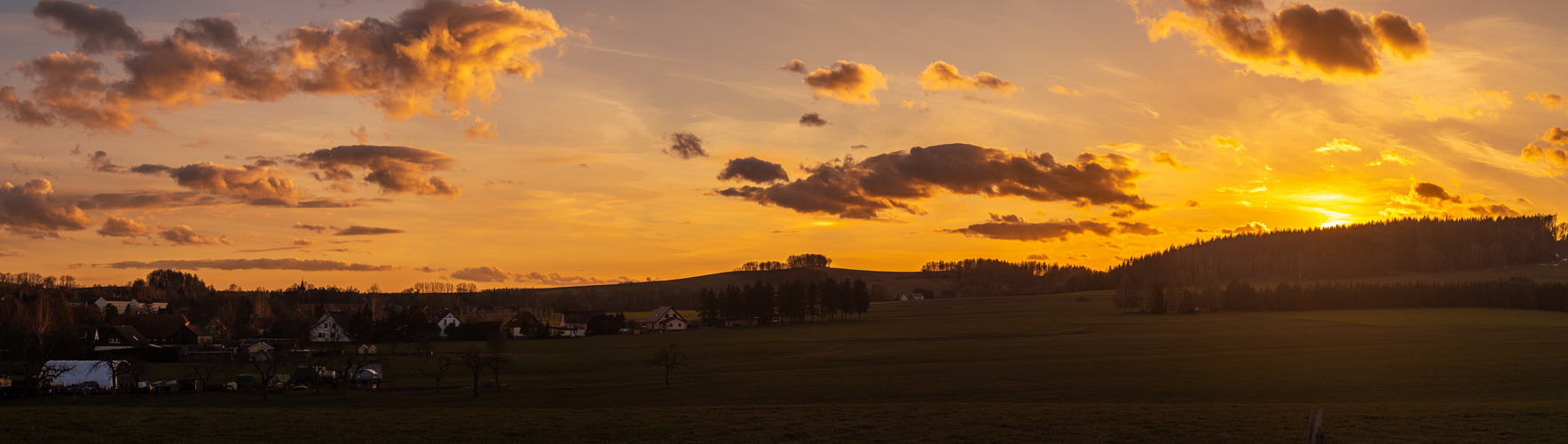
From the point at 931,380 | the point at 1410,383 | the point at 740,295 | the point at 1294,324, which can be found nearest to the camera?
the point at 1410,383

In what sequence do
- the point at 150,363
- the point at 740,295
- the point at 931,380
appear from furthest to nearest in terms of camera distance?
the point at 740,295 → the point at 150,363 → the point at 931,380

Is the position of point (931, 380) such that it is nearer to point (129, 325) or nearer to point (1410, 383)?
point (1410, 383)

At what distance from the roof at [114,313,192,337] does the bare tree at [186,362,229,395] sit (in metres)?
45.0

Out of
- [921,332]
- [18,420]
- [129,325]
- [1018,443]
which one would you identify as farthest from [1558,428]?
[129,325]

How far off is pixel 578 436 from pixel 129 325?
110m

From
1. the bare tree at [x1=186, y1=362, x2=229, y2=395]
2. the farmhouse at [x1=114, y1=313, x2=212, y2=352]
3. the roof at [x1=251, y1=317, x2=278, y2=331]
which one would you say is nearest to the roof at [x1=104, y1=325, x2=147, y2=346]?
the farmhouse at [x1=114, y1=313, x2=212, y2=352]

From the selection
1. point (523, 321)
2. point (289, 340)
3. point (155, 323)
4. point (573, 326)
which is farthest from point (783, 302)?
point (155, 323)

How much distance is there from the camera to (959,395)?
42.6m

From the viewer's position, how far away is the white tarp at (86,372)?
170 ft

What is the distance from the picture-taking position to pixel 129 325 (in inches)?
4151

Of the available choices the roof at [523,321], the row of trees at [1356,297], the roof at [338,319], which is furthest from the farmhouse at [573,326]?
the row of trees at [1356,297]

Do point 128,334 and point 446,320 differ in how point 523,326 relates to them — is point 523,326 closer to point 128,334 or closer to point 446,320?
point 446,320

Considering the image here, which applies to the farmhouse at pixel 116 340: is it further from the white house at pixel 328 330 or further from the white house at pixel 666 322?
the white house at pixel 666 322

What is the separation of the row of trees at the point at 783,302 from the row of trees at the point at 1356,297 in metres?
49.7
